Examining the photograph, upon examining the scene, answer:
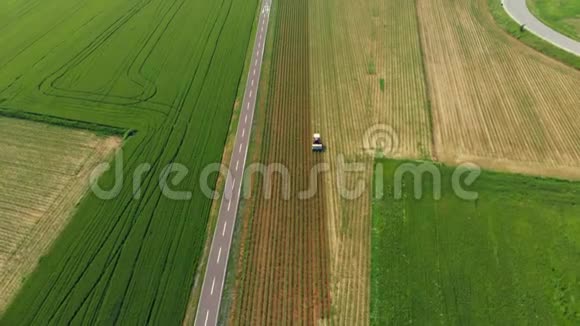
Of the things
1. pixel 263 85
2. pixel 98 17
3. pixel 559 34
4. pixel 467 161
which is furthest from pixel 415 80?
pixel 98 17

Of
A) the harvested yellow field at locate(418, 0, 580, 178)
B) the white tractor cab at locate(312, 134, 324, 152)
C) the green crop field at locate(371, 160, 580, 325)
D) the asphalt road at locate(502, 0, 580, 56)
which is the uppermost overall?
the asphalt road at locate(502, 0, 580, 56)

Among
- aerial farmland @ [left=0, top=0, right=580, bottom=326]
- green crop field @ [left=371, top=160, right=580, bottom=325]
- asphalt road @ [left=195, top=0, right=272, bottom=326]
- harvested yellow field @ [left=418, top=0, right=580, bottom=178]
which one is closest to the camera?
green crop field @ [left=371, top=160, right=580, bottom=325]

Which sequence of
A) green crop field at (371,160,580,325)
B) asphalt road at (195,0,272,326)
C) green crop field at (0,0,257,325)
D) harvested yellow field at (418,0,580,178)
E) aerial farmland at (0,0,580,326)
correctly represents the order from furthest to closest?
harvested yellow field at (418,0,580,178) < green crop field at (0,0,257,325) < aerial farmland at (0,0,580,326) < asphalt road at (195,0,272,326) < green crop field at (371,160,580,325)

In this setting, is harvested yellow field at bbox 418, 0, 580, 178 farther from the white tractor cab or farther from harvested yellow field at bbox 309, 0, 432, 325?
the white tractor cab

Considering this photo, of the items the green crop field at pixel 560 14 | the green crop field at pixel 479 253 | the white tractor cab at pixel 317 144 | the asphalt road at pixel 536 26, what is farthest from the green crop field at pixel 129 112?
the green crop field at pixel 560 14

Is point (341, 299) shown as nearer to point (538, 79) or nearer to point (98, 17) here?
point (538, 79)

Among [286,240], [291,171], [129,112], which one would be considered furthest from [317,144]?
[129,112]

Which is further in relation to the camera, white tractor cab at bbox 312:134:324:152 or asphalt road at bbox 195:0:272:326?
white tractor cab at bbox 312:134:324:152

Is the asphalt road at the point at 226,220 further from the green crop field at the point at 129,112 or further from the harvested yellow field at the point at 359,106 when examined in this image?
the harvested yellow field at the point at 359,106

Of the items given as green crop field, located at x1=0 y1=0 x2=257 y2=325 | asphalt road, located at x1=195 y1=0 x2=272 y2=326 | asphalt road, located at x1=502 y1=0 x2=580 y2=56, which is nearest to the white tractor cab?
asphalt road, located at x1=195 y1=0 x2=272 y2=326
